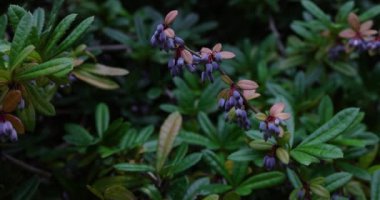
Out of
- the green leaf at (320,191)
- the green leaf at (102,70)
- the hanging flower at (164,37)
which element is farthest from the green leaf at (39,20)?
the green leaf at (320,191)

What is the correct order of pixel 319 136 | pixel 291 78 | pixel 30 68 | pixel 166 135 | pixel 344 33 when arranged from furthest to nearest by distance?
pixel 291 78 < pixel 344 33 < pixel 166 135 < pixel 319 136 < pixel 30 68

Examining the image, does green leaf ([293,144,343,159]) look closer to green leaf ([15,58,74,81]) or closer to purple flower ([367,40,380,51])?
purple flower ([367,40,380,51])

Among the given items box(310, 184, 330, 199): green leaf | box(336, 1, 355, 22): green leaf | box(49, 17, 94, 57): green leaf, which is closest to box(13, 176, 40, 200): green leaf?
box(49, 17, 94, 57): green leaf

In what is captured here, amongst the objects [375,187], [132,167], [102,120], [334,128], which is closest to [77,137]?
[102,120]

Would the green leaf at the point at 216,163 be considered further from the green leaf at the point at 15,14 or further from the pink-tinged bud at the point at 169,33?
the green leaf at the point at 15,14

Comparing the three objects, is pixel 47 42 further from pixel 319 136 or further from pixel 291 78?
pixel 291 78

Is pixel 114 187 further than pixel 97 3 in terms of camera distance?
No

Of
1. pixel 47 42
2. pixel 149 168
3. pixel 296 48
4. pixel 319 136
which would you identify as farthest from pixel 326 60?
pixel 47 42

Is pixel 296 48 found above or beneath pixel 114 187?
above
